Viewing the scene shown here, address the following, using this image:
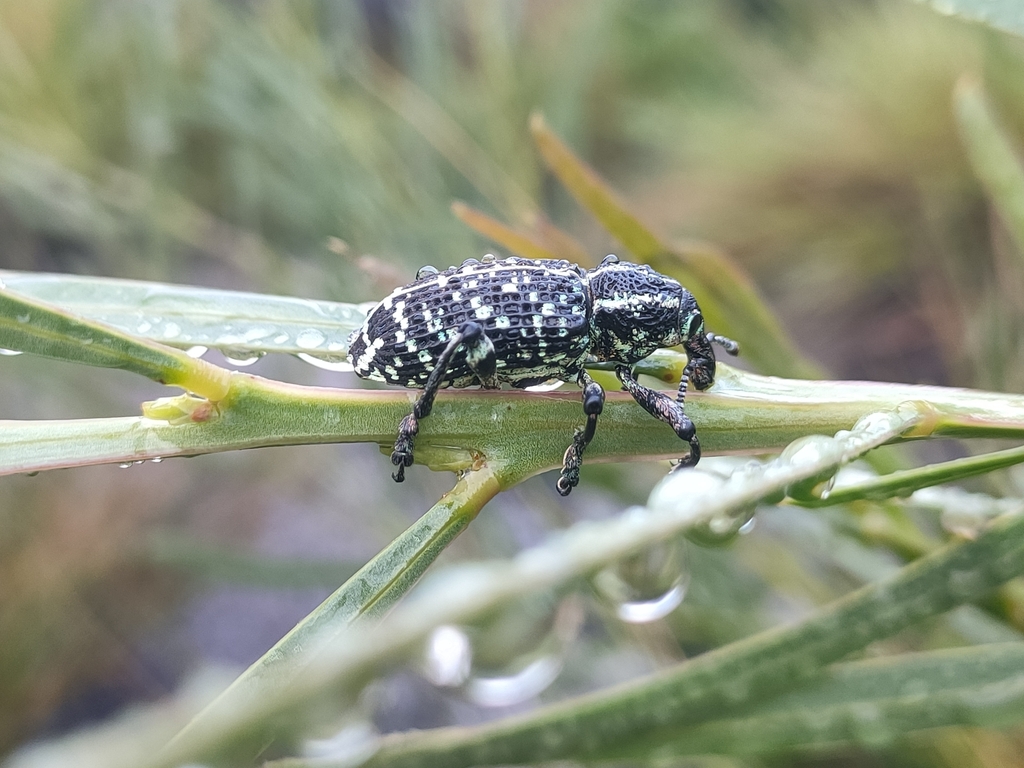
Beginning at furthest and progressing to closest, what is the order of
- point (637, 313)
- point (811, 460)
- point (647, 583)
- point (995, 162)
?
point (637, 313) < point (995, 162) < point (647, 583) < point (811, 460)

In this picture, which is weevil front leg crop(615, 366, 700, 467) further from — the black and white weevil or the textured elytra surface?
the textured elytra surface

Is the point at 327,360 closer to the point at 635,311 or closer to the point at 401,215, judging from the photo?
the point at 635,311

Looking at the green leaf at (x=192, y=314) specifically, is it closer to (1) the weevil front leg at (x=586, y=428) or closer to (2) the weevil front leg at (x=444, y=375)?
(2) the weevil front leg at (x=444, y=375)

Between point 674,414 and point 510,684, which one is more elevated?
point 674,414

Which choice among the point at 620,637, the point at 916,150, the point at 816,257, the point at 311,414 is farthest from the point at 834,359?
the point at 311,414

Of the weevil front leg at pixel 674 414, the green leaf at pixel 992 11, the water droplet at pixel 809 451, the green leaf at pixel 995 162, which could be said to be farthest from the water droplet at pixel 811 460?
the green leaf at pixel 995 162

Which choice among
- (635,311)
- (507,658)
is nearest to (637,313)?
(635,311)
